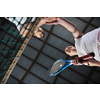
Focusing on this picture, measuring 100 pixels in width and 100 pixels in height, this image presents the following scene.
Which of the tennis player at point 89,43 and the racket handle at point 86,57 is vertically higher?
the tennis player at point 89,43

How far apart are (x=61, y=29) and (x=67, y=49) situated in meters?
1.22

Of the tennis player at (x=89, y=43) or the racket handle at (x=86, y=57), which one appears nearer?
the tennis player at (x=89, y=43)

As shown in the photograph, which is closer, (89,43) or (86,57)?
(89,43)

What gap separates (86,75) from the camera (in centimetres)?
661

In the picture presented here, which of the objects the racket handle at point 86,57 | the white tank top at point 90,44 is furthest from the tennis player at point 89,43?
the racket handle at point 86,57

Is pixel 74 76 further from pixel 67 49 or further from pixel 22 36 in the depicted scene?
pixel 22 36

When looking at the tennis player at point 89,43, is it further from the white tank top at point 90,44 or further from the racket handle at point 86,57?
the racket handle at point 86,57

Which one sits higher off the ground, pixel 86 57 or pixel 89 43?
pixel 89 43

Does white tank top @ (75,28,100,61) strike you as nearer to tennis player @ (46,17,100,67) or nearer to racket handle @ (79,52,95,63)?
tennis player @ (46,17,100,67)

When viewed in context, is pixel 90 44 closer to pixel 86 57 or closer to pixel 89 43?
pixel 89 43

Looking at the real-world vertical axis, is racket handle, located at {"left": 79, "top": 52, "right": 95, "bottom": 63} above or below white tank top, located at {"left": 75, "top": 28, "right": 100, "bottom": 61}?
below

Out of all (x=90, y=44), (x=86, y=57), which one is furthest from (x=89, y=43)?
(x=86, y=57)

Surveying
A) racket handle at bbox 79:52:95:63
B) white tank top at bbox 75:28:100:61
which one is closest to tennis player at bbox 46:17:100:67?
white tank top at bbox 75:28:100:61
